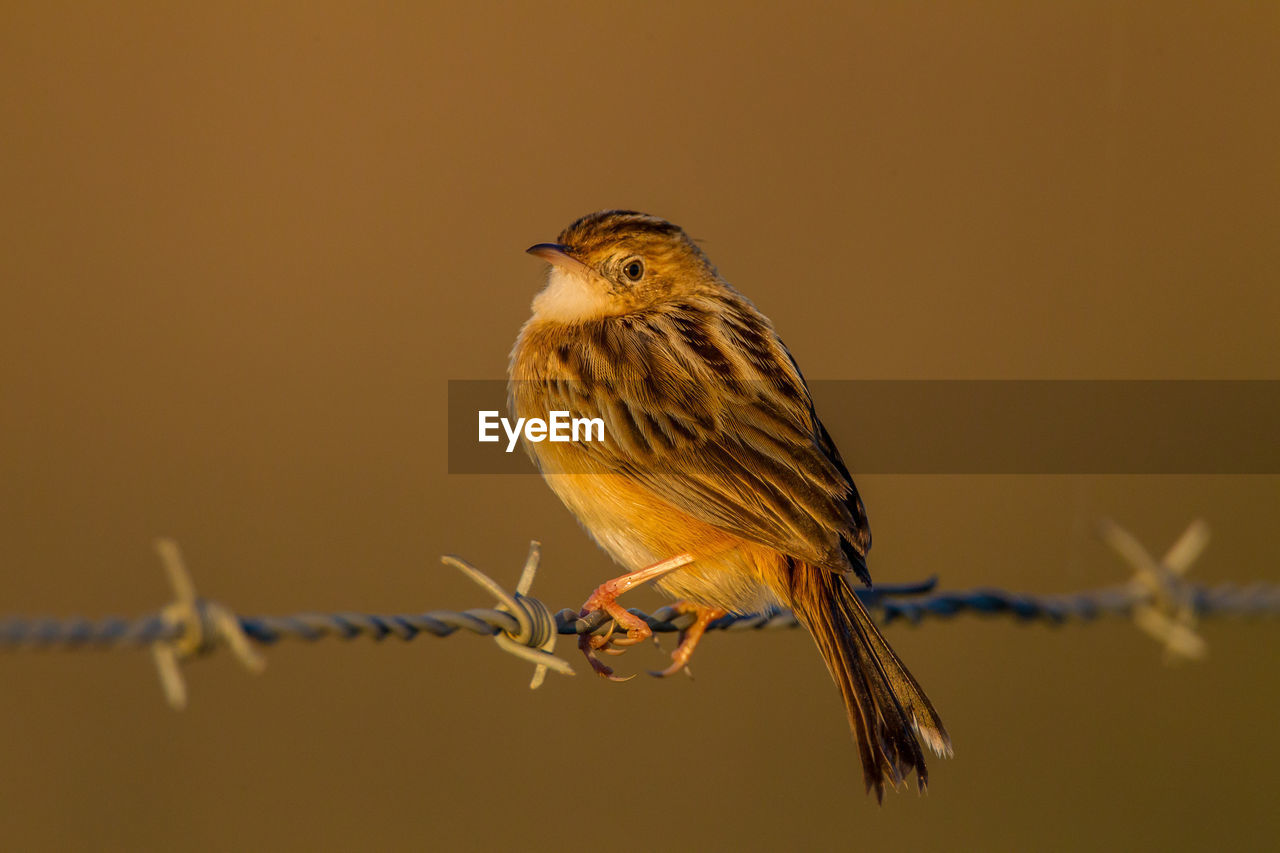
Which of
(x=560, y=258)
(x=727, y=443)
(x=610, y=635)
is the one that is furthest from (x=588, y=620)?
(x=560, y=258)

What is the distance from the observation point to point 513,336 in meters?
10.9

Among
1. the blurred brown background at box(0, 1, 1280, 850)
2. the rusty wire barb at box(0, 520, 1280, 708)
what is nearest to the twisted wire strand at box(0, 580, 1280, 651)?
the rusty wire barb at box(0, 520, 1280, 708)

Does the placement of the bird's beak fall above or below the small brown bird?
above

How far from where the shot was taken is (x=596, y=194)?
10.4 metres

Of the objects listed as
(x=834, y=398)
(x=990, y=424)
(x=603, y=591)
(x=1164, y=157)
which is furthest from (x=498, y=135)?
(x=603, y=591)

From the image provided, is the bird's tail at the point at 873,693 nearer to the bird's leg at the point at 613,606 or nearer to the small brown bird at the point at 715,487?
the small brown bird at the point at 715,487

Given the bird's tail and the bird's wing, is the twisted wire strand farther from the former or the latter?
the bird's wing

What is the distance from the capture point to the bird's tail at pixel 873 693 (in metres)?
4.10

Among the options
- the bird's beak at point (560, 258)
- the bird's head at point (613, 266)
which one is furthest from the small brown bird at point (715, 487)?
the bird's beak at point (560, 258)

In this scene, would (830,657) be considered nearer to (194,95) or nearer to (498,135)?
(498,135)

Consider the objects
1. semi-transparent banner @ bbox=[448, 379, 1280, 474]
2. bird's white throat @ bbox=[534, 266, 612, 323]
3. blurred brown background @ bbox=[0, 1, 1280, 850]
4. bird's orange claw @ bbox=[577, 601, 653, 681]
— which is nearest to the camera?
bird's orange claw @ bbox=[577, 601, 653, 681]

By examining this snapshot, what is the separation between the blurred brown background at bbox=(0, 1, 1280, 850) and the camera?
27.0 feet

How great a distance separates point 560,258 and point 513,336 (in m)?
4.94

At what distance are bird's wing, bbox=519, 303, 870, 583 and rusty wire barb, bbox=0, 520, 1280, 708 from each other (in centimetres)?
38
